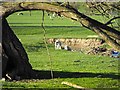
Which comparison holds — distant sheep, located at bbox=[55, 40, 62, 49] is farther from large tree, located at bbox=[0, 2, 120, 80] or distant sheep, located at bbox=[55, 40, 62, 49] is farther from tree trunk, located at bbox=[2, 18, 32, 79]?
tree trunk, located at bbox=[2, 18, 32, 79]

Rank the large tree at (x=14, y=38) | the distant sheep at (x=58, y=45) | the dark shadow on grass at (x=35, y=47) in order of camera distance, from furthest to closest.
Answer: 1. the distant sheep at (x=58, y=45)
2. the dark shadow on grass at (x=35, y=47)
3. the large tree at (x=14, y=38)

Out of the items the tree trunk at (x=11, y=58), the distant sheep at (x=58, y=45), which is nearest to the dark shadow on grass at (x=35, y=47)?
the distant sheep at (x=58, y=45)

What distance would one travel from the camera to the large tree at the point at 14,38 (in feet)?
37.0

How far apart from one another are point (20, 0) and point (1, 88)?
2.69 m

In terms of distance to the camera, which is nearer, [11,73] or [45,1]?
[45,1]

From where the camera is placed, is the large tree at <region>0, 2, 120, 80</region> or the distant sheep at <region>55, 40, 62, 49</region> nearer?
the large tree at <region>0, 2, 120, 80</region>

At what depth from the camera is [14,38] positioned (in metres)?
16.0

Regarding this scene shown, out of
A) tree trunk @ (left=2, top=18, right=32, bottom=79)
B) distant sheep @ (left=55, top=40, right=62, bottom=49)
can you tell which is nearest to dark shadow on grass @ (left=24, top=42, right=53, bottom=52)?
distant sheep @ (left=55, top=40, right=62, bottom=49)

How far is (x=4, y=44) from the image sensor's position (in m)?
15.4

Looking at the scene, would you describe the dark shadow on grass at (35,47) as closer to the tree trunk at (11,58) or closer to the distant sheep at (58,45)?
the distant sheep at (58,45)

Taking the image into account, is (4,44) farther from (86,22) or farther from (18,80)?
(86,22)

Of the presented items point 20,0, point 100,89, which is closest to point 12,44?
point 20,0

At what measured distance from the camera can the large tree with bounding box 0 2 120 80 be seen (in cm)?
1128

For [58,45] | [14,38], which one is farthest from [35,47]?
[14,38]
